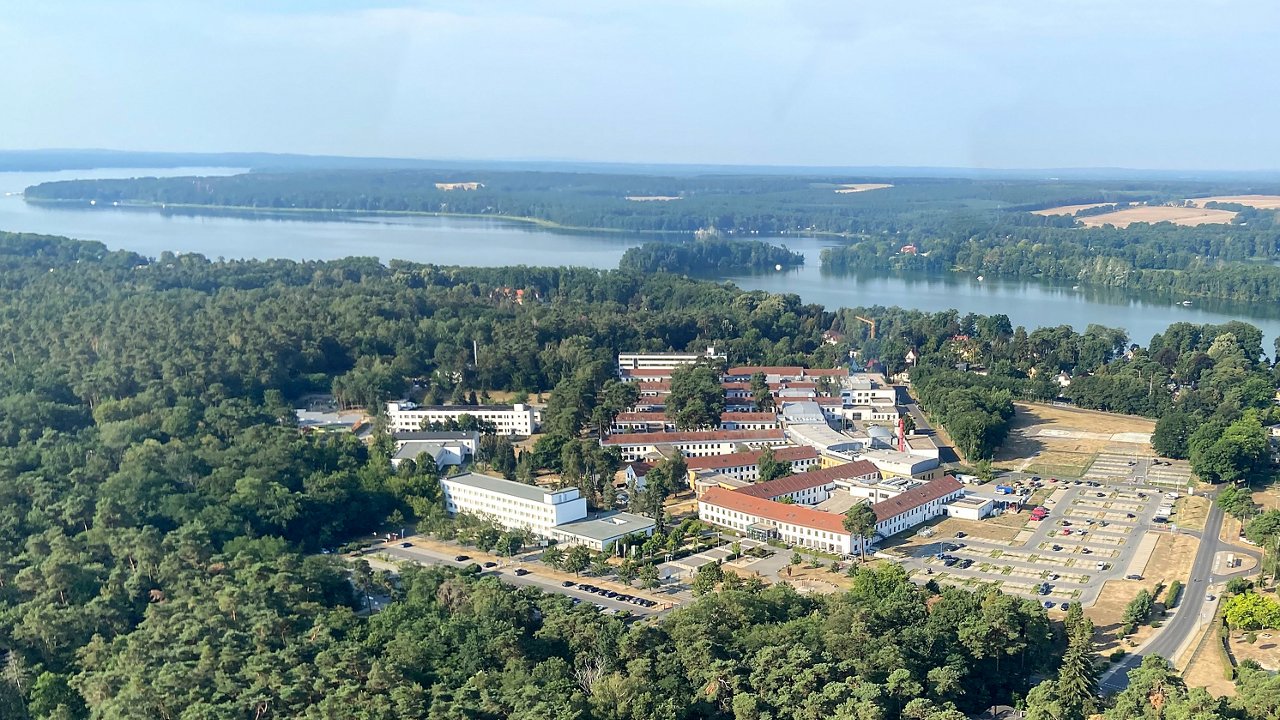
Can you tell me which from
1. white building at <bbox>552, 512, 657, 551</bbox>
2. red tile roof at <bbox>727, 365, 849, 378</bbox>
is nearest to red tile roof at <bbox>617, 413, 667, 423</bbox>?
red tile roof at <bbox>727, 365, 849, 378</bbox>

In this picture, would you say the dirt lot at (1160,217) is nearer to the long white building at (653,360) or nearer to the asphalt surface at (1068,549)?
the long white building at (653,360)

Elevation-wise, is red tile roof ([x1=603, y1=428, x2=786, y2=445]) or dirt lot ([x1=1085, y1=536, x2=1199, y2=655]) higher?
red tile roof ([x1=603, y1=428, x2=786, y2=445])

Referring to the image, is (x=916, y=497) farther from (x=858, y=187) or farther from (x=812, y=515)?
(x=858, y=187)

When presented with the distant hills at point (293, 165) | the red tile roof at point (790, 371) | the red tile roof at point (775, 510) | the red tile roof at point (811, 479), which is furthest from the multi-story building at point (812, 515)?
the distant hills at point (293, 165)

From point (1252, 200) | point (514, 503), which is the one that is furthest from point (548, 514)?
point (1252, 200)

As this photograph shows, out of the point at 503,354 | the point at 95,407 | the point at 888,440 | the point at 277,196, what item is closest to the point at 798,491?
the point at 888,440

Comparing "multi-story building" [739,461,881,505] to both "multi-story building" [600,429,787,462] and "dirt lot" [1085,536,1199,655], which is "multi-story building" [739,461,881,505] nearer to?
"multi-story building" [600,429,787,462]
